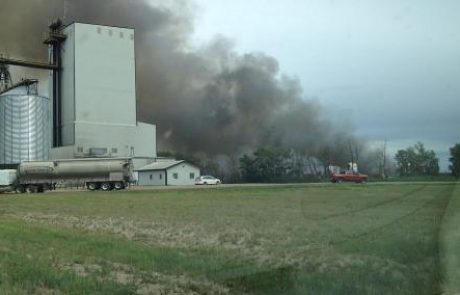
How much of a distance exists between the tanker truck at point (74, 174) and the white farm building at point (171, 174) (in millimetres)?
25210

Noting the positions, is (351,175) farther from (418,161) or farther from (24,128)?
(24,128)

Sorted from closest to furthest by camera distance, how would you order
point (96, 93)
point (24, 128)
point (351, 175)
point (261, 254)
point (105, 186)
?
1. point (261, 254)
2. point (351, 175)
3. point (105, 186)
4. point (96, 93)
5. point (24, 128)

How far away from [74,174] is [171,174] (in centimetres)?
2763

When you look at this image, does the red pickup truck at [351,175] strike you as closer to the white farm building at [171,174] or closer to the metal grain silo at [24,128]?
the white farm building at [171,174]

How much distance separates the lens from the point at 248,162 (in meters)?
28.8

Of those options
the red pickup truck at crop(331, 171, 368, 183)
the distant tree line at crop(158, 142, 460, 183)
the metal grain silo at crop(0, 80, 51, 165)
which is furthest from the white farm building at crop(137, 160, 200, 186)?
the red pickup truck at crop(331, 171, 368, 183)

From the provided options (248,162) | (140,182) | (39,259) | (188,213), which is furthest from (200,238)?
(140,182)

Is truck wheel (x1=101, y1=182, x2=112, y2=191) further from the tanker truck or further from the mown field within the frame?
the mown field

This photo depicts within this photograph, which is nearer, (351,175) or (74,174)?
(351,175)

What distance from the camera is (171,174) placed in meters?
93.1

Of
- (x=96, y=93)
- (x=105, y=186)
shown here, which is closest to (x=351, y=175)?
(x=105, y=186)

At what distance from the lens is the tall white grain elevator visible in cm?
9750

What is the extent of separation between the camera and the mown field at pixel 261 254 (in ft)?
31.7

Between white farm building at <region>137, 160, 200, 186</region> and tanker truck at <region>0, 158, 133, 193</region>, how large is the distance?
25.2 meters
